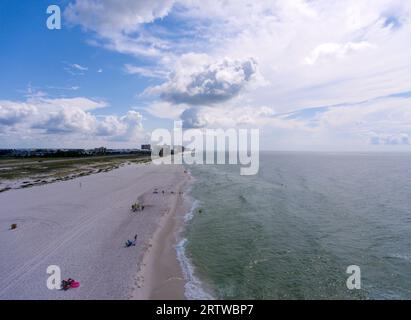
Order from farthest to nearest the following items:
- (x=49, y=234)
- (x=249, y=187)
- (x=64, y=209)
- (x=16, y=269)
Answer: (x=249, y=187), (x=64, y=209), (x=49, y=234), (x=16, y=269)

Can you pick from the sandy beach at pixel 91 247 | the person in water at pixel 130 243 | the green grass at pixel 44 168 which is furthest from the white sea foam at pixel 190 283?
the green grass at pixel 44 168

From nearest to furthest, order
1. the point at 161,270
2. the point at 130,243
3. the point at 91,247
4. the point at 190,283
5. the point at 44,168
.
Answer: the point at 190,283
the point at 161,270
the point at 91,247
the point at 130,243
the point at 44,168

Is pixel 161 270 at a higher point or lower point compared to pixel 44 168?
lower

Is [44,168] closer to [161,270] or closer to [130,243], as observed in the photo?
[130,243]

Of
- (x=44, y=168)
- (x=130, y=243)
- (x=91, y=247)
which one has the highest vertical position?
(x=44, y=168)

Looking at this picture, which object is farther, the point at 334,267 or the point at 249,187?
the point at 249,187

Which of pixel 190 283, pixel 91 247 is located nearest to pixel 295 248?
pixel 190 283
